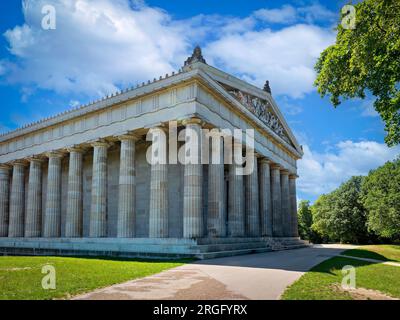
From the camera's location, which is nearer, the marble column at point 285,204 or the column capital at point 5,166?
the column capital at point 5,166

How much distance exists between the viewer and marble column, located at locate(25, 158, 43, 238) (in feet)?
141

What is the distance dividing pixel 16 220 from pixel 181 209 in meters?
23.6

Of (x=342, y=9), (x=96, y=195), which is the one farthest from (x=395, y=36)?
(x=96, y=195)

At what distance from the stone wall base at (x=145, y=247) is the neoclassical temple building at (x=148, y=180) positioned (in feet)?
0.36

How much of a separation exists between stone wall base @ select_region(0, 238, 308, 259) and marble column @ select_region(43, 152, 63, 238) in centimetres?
341

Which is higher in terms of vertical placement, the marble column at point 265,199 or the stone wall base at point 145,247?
the marble column at point 265,199

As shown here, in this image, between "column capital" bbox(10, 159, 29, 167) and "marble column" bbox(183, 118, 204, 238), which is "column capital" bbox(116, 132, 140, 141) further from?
"column capital" bbox(10, 159, 29, 167)

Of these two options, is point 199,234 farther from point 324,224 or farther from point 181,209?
point 324,224

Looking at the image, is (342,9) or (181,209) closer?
(342,9)

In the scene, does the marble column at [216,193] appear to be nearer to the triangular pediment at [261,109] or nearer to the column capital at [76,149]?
the triangular pediment at [261,109]

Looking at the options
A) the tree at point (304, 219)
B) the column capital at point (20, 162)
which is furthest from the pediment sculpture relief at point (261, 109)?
the tree at point (304, 219)

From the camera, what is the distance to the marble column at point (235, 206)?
3456cm

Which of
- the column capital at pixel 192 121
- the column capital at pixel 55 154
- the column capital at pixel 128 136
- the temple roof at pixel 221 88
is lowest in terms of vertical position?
the column capital at pixel 55 154
